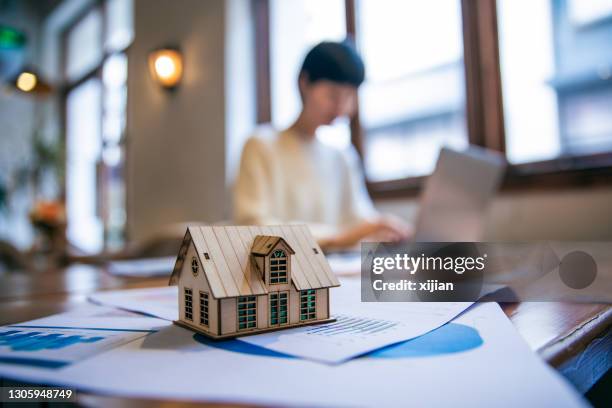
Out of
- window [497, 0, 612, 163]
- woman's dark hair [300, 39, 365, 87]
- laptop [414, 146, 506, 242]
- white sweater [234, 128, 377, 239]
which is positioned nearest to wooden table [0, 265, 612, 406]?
laptop [414, 146, 506, 242]

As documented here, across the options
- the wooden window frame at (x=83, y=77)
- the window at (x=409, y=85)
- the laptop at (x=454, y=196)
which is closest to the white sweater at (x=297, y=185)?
the window at (x=409, y=85)

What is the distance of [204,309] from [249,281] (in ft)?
0.17

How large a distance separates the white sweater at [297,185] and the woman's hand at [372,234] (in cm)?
6

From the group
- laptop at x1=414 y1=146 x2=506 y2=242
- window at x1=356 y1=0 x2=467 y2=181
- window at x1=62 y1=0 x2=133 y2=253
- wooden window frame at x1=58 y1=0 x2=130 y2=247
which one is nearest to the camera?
laptop at x1=414 y1=146 x2=506 y2=242

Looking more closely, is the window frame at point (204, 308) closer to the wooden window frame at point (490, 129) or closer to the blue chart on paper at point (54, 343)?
the blue chart on paper at point (54, 343)

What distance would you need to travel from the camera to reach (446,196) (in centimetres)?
92

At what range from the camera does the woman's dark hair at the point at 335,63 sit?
4.78 ft

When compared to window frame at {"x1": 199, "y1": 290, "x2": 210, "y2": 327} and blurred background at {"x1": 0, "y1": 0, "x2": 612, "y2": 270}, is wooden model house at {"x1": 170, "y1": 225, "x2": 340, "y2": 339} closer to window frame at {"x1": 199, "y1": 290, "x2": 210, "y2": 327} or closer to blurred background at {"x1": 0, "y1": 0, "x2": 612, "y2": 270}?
window frame at {"x1": 199, "y1": 290, "x2": 210, "y2": 327}

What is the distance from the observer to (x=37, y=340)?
0.38 metres

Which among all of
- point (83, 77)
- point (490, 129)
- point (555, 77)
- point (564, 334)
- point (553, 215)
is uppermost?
point (83, 77)

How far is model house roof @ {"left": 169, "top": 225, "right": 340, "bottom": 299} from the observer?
36cm

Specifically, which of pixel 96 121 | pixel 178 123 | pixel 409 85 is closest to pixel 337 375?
pixel 409 85

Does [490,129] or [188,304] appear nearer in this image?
[188,304]

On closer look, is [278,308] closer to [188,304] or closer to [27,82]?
[188,304]
